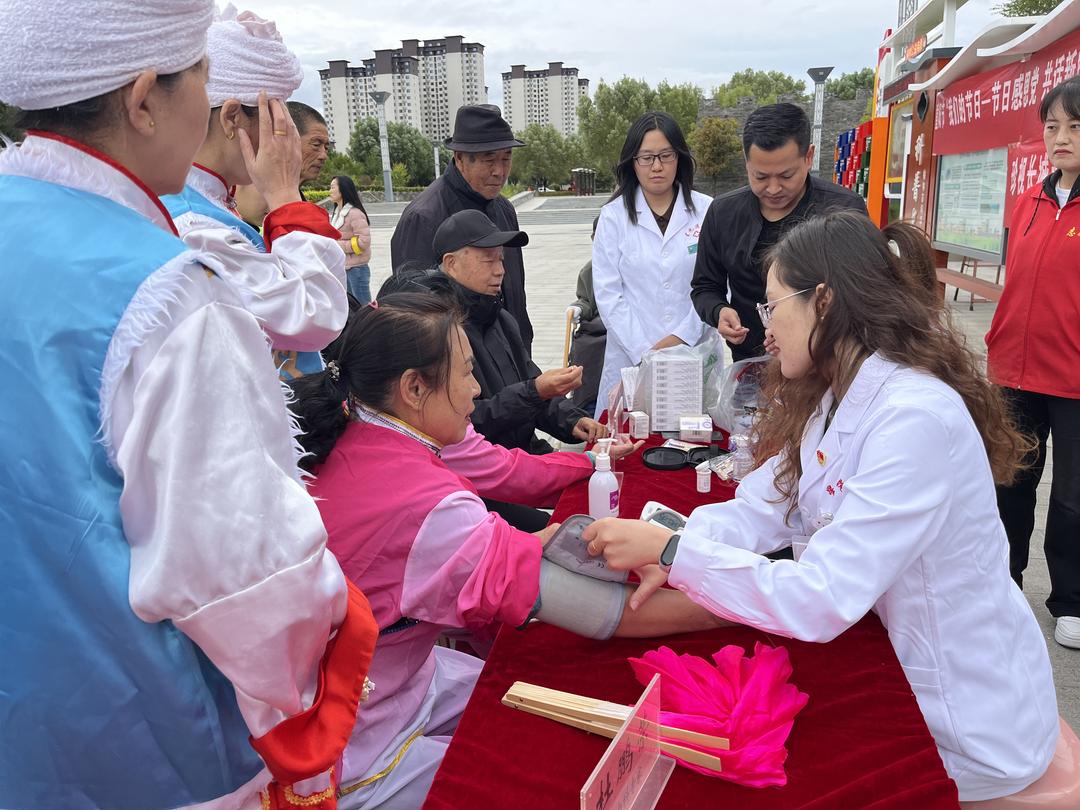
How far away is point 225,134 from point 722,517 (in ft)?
4.56

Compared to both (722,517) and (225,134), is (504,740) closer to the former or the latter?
(722,517)

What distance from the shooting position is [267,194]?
171 centimetres

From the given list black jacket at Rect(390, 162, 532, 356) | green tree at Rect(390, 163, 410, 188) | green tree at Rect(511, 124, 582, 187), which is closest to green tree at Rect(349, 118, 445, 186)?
green tree at Rect(390, 163, 410, 188)

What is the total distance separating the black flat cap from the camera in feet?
12.3

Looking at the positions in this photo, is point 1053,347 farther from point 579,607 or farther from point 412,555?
point 412,555

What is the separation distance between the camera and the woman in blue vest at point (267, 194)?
1450 millimetres

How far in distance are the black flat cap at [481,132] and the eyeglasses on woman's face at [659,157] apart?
0.67 meters

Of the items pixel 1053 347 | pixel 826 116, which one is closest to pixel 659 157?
pixel 1053 347

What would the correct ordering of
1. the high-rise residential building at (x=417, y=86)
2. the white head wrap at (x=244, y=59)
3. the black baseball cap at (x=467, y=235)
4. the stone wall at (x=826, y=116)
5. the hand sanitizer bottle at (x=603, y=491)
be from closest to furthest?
the white head wrap at (x=244, y=59)
the hand sanitizer bottle at (x=603, y=491)
the black baseball cap at (x=467, y=235)
the stone wall at (x=826, y=116)
the high-rise residential building at (x=417, y=86)

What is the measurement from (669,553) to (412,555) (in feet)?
1.53

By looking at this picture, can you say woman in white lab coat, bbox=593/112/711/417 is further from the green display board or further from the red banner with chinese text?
the green display board

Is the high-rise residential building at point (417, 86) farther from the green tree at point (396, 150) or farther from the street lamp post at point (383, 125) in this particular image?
the street lamp post at point (383, 125)

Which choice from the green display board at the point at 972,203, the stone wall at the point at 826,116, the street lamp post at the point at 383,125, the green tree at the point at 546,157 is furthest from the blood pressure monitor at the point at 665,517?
the green tree at the point at 546,157

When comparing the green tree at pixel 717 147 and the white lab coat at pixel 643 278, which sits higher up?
the green tree at pixel 717 147
